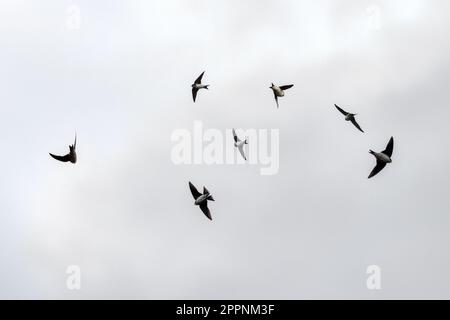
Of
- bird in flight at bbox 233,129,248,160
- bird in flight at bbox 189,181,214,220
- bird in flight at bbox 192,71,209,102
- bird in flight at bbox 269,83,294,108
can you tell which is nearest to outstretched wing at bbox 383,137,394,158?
bird in flight at bbox 269,83,294,108

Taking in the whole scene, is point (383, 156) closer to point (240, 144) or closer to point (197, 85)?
point (240, 144)

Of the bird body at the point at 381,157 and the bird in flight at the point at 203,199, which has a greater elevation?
the bird body at the point at 381,157

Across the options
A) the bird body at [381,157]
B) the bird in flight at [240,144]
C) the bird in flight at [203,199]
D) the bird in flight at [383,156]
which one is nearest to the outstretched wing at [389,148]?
the bird in flight at [383,156]

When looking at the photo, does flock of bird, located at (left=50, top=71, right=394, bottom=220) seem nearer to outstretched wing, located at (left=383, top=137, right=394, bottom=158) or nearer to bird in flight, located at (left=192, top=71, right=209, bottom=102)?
outstretched wing, located at (left=383, top=137, right=394, bottom=158)

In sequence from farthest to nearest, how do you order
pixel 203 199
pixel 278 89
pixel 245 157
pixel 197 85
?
pixel 197 85 → pixel 278 89 → pixel 245 157 → pixel 203 199

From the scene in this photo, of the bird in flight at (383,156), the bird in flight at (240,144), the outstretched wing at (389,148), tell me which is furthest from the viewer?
the bird in flight at (240,144)

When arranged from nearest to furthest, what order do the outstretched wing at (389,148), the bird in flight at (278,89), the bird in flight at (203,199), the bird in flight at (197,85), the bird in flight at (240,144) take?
the bird in flight at (203,199)
the outstretched wing at (389,148)
the bird in flight at (240,144)
the bird in flight at (278,89)
the bird in flight at (197,85)

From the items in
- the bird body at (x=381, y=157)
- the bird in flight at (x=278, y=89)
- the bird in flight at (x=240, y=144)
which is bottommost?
the bird body at (x=381, y=157)

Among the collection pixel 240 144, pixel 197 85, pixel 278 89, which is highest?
pixel 197 85

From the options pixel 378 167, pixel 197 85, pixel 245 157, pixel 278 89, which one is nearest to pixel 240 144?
pixel 245 157

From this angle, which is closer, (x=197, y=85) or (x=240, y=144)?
(x=240, y=144)

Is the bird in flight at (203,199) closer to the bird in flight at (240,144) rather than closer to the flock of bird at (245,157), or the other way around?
the flock of bird at (245,157)

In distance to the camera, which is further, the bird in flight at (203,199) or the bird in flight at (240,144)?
the bird in flight at (240,144)
